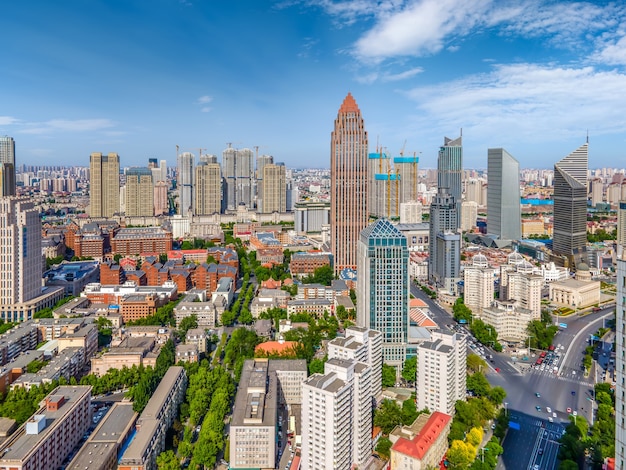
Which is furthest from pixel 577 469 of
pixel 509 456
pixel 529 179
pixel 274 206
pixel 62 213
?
pixel 529 179

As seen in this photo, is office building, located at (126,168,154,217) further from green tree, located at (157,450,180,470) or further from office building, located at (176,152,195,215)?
green tree, located at (157,450,180,470)

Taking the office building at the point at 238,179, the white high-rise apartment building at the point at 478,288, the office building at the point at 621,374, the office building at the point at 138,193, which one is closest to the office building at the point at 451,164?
the office building at the point at 238,179

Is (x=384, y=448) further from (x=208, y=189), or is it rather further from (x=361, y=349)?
(x=208, y=189)

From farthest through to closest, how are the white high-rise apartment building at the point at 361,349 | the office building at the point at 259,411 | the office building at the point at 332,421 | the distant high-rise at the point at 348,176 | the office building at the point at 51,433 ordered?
the distant high-rise at the point at 348,176 < the white high-rise apartment building at the point at 361,349 < the office building at the point at 259,411 < the office building at the point at 332,421 < the office building at the point at 51,433

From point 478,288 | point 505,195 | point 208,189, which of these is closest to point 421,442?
point 478,288

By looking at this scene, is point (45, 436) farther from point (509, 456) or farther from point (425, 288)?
point (425, 288)

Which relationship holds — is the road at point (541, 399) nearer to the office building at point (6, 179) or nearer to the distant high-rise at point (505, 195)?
the distant high-rise at point (505, 195)
